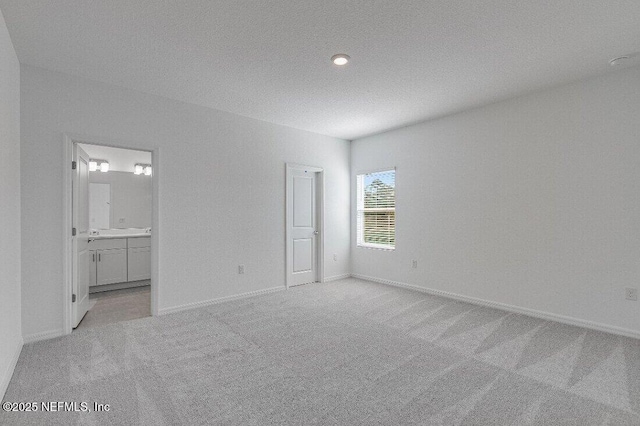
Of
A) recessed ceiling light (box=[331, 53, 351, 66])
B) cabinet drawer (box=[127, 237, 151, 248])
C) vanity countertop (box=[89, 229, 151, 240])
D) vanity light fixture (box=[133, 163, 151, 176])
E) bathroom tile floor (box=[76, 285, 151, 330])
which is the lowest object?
bathroom tile floor (box=[76, 285, 151, 330])

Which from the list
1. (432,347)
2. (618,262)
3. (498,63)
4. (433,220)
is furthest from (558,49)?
(432,347)

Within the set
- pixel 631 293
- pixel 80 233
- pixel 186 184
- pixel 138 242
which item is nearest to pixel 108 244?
pixel 138 242

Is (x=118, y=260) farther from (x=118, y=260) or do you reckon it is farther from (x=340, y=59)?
(x=340, y=59)

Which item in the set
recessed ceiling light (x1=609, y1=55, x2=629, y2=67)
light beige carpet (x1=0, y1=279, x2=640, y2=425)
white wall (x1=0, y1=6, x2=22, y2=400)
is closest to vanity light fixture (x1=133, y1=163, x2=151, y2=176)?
white wall (x1=0, y1=6, x2=22, y2=400)

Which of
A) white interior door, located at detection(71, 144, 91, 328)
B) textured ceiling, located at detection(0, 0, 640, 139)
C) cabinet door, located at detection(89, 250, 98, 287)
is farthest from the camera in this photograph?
cabinet door, located at detection(89, 250, 98, 287)

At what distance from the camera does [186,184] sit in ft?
12.9

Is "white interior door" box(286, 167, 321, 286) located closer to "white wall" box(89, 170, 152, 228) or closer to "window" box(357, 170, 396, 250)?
"window" box(357, 170, 396, 250)

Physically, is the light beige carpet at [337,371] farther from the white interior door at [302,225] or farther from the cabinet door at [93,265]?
the cabinet door at [93,265]

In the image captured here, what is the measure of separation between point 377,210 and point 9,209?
15.1ft

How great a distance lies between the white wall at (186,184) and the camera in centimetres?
299

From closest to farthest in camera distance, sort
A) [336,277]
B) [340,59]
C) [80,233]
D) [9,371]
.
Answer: [9,371], [340,59], [80,233], [336,277]

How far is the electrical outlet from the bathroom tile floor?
16.7ft

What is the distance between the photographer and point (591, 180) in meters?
3.22

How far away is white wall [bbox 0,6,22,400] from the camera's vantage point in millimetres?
2180
